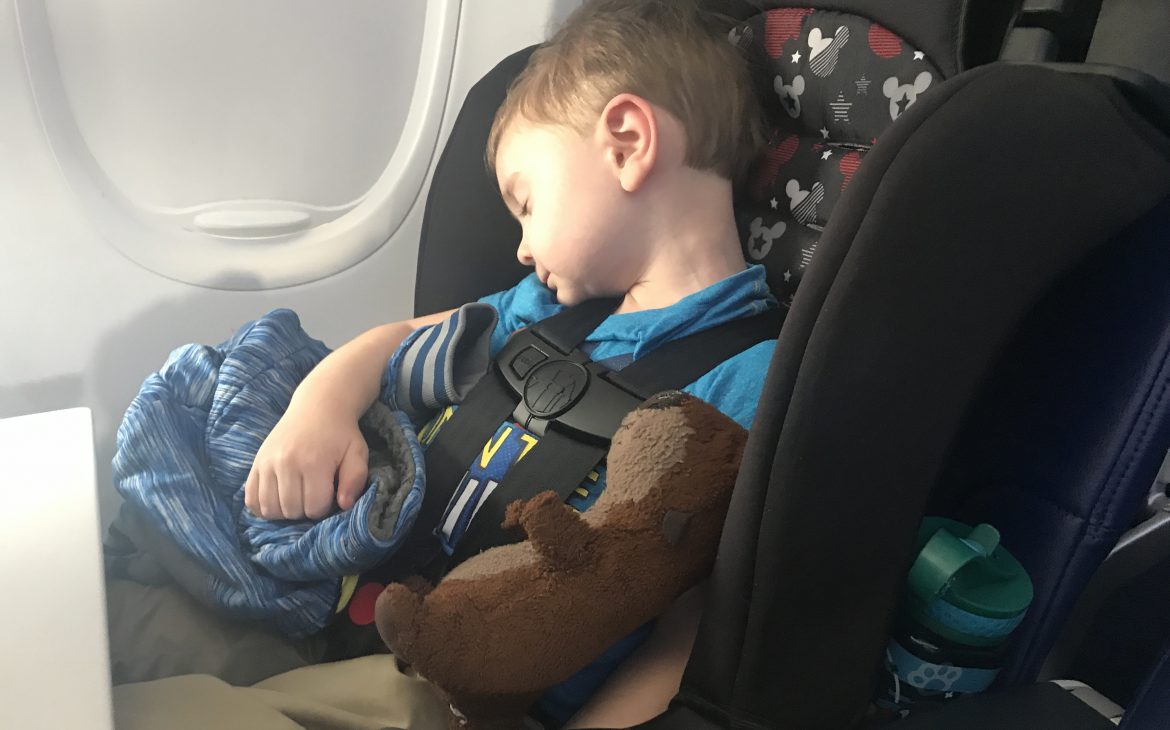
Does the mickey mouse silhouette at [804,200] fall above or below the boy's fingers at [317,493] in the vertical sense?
above

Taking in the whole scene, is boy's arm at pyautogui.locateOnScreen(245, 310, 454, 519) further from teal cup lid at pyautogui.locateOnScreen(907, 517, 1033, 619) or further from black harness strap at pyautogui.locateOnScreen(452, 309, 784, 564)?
teal cup lid at pyautogui.locateOnScreen(907, 517, 1033, 619)

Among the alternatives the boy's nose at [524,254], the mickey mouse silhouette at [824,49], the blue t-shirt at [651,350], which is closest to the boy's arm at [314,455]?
the blue t-shirt at [651,350]

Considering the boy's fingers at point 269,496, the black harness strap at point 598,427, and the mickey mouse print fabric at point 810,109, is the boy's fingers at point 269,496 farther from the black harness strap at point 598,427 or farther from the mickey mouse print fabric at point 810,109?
the mickey mouse print fabric at point 810,109

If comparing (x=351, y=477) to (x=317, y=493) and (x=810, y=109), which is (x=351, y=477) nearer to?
(x=317, y=493)

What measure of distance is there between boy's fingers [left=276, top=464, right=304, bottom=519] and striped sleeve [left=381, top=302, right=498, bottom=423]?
163mm

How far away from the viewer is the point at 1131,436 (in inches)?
23.3

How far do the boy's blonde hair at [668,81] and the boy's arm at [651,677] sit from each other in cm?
47

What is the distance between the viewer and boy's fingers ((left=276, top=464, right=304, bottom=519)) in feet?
2.62

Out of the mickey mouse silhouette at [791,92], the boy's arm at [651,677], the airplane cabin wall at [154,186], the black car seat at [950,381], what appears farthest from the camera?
the airplane cabin wall at [154,186]

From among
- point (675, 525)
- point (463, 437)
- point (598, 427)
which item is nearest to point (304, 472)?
point (463, 437)

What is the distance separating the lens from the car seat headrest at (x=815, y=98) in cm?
79

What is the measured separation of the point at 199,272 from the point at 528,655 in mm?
829

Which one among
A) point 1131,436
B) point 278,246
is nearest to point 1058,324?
point 1131,436

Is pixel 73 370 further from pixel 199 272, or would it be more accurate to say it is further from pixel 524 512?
pixel 524 512
